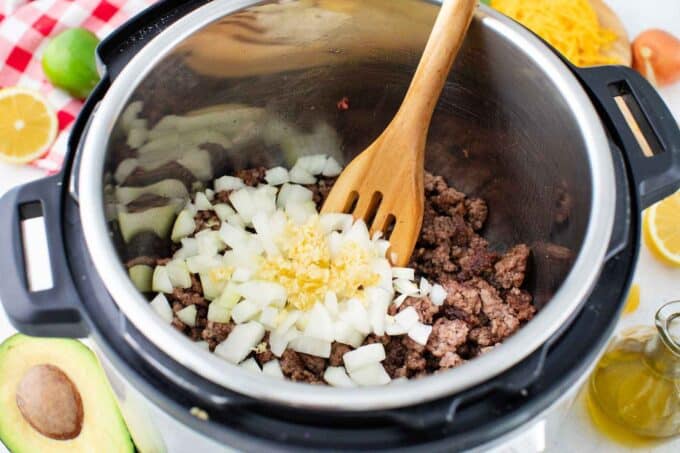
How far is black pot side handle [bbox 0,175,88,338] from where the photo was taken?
0.90 meters

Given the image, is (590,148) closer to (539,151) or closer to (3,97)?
(539,151)

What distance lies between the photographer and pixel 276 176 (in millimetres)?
1493

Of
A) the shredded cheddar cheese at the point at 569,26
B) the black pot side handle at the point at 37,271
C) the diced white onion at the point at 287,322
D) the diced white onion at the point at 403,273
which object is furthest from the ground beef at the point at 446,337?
the shredded cheddar cheese at the point at 569,26

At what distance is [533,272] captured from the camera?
52.1 inches

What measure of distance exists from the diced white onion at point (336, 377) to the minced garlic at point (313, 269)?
4.0 inches

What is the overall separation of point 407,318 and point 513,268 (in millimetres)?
209

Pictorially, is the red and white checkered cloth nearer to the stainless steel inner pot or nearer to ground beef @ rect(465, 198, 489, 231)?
the stainless steel inner pot

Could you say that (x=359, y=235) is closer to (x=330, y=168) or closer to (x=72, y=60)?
(x=330, y=168)

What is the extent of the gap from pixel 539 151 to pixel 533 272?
205mm

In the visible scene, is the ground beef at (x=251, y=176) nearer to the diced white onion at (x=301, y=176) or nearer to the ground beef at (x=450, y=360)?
the diced white onion at (x=301, y=176)

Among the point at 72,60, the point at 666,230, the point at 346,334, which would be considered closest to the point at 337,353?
the point at 346,334

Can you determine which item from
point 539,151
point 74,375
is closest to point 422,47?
point 539,151

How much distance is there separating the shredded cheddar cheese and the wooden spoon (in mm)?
572

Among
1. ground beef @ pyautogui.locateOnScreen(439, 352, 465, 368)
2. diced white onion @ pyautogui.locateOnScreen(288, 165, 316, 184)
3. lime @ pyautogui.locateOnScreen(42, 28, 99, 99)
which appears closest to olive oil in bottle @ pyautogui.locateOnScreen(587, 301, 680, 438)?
Result: ground beef @ pyautogui.locateOnScreen(439, 352, 465, 368)
